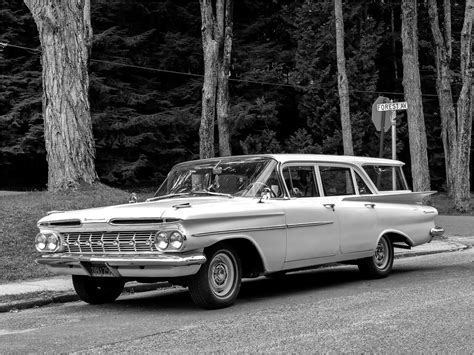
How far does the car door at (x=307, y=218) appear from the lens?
383 inches

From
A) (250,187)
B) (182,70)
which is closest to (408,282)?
(250,187)

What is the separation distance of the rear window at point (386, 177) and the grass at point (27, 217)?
5.17m

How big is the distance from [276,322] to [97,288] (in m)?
2.83

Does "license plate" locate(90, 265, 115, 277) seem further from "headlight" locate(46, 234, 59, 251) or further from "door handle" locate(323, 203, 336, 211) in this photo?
"door handle" locate(323, 203, 336, 211)

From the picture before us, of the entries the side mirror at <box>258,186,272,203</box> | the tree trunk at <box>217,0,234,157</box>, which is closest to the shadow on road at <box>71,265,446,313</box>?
the side mirror at <box>258,186,272,203</box>

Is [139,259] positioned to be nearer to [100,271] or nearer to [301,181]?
[100,271]

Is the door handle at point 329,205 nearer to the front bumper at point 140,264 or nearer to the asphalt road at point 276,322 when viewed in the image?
the asphalt road at point 276,322

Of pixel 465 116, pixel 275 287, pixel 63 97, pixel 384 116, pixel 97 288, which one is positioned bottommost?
pixel 275 287

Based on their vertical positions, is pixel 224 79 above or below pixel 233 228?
above

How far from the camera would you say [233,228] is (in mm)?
8844

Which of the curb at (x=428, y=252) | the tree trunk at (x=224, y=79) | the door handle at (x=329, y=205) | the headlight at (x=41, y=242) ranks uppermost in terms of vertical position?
the tree trunk at (x=224, y=79)

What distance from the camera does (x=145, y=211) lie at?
853 centimetres

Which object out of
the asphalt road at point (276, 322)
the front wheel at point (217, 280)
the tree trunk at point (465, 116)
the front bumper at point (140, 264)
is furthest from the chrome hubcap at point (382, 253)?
the tree trunk at point (465, 116)

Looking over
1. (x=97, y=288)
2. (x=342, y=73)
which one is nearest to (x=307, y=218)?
(x=97, y=288)
